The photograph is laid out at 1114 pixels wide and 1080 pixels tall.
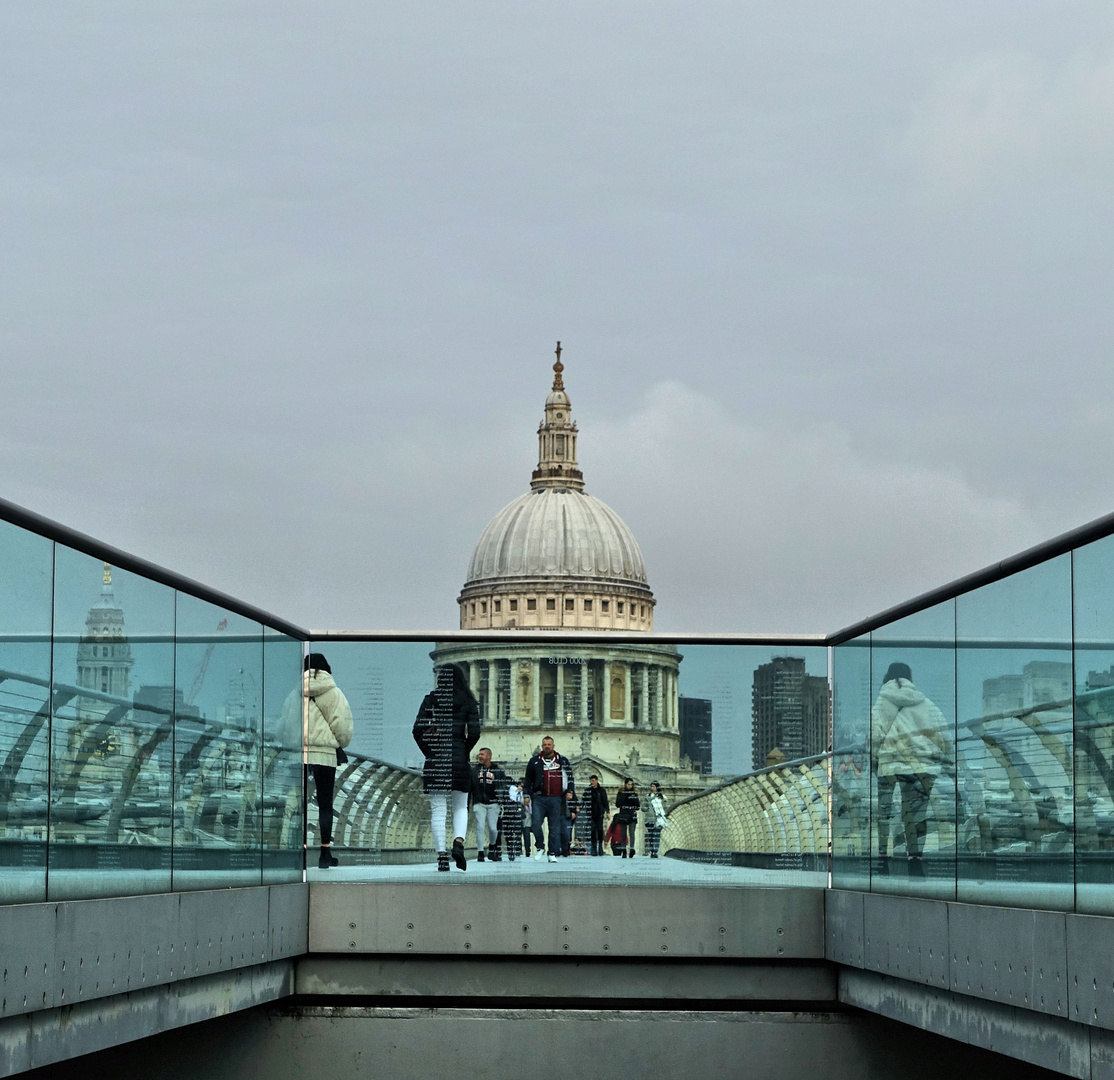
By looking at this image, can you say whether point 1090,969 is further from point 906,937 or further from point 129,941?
point 129,941

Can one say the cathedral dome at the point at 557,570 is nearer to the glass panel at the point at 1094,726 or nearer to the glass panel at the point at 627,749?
the glass panel at the point at 627,749

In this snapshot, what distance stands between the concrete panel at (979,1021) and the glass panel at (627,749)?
51.1 inches

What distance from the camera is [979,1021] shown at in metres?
8.43

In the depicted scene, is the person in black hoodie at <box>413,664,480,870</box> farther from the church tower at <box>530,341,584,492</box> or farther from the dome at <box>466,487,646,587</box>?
the church tower at <box>530,341,584,492</box>

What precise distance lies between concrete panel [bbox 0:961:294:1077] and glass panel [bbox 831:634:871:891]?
357cm

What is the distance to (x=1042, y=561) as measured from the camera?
7648 mm

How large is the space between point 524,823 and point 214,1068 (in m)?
2.67

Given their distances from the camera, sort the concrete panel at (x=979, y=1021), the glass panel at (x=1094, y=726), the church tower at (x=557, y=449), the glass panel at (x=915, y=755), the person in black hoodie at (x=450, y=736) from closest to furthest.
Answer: the glass panel at (x=1094, y=726) < the concrete panel at (x=979, y=1021) < the glass panel at (x=915, y=755) < the person in black hoodie at (x=450, y=736) < the church tower at (x=557, y=449)

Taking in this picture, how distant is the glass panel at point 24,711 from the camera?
22.3 ft

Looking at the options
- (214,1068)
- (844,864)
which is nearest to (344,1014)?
(214,1068)

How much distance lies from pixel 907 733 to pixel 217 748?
147 inches

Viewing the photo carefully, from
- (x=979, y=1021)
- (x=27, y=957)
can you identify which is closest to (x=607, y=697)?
(x=979, y=1021)

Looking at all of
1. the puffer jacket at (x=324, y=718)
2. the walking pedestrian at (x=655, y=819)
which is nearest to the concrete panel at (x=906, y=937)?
the walking pedestrian at (x=655, y=819)

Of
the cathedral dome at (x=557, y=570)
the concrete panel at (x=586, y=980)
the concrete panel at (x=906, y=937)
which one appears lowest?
the concrete panel at (x=586, y=980)
